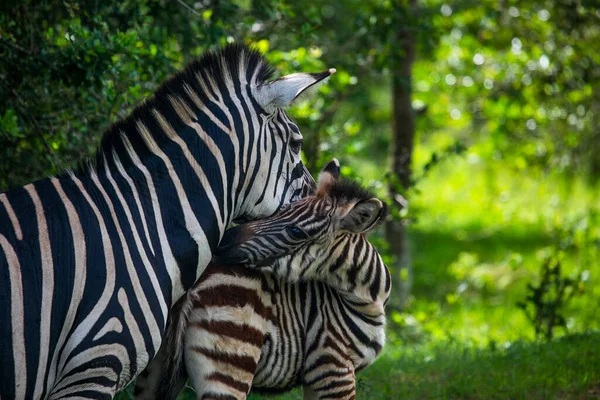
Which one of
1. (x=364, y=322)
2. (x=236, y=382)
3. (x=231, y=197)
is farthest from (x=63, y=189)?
(x=364, y=322)

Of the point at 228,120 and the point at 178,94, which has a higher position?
the point at 178,94

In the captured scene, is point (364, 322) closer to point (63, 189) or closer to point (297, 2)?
point (63, 189)

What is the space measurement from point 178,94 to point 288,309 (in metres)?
1.40

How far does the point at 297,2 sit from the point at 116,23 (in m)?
2.76

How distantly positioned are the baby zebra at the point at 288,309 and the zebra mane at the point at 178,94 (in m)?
0.74

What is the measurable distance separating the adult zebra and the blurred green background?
1238 mm

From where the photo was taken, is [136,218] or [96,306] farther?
[136,218]

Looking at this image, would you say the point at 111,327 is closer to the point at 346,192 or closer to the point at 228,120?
the point at 228,120

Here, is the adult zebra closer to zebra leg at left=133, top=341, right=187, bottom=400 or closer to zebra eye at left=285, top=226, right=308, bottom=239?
zebra eye at left=285, top=226, right=308, bottom=239

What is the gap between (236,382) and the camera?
4266 millimetres

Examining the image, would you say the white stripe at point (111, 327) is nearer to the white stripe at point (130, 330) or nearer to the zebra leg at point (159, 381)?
the white stripe at point (130, 330)

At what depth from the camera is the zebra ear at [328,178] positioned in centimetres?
472

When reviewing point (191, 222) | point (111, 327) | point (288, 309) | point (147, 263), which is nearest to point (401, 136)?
point (288, 309)

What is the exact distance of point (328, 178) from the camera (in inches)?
190
